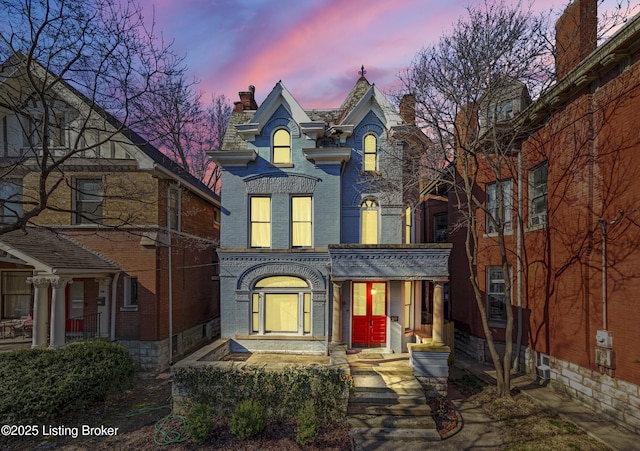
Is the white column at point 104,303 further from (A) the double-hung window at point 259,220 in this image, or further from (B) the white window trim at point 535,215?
(B) the white window trim at point 535,215

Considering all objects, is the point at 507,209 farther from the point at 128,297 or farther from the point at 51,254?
the point at 51,254

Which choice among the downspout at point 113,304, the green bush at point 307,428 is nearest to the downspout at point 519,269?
the green bush at point 307,428

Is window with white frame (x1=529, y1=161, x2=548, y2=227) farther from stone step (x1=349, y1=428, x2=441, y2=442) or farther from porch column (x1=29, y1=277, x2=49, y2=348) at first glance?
porch column (x1=29, y1=277, x2=49, y2=348)

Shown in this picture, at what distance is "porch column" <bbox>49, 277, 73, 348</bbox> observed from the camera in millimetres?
12570

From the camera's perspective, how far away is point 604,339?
959 centimetres

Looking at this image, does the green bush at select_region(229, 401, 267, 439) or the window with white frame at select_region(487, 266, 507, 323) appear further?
the window with white frame at select_region(487, 266, 507, 323)

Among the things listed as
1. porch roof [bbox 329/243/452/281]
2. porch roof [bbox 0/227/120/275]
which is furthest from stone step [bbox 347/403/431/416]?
porch roof [bbox 0/227/120/275]

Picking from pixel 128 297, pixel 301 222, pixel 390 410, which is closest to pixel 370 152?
pixel 301 222

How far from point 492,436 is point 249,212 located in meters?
11.4

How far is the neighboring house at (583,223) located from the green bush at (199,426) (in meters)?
10.0

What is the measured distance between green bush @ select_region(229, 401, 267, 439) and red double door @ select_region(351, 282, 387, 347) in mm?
6343

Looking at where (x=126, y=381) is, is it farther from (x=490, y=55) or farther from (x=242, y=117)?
(x=490, y=55)

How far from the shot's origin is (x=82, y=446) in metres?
8.59

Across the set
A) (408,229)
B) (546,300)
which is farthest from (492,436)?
(408,229)
